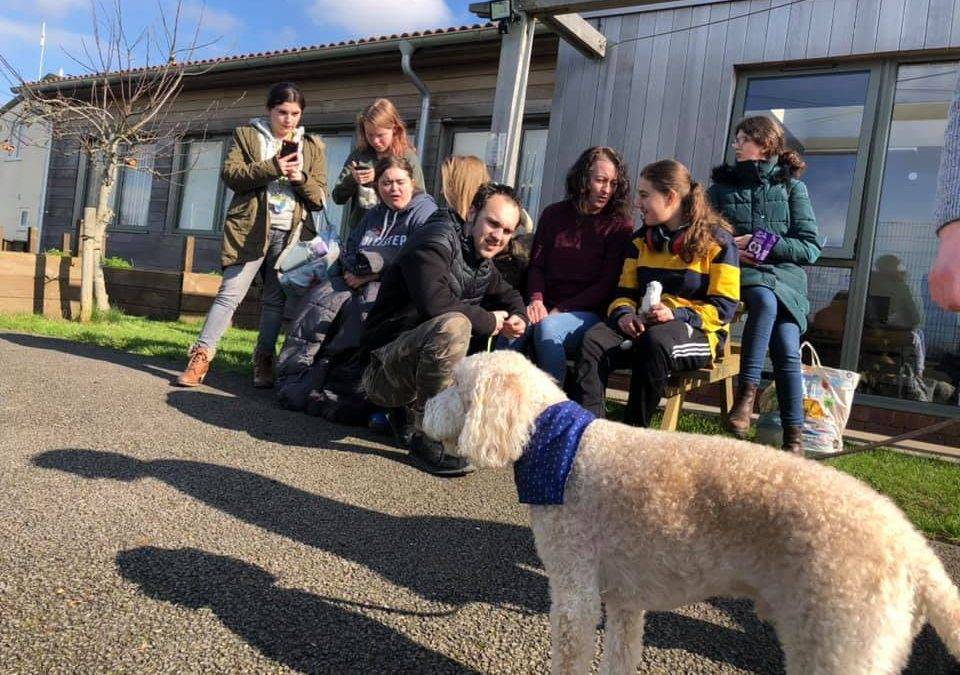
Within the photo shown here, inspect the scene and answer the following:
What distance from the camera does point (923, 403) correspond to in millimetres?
5355

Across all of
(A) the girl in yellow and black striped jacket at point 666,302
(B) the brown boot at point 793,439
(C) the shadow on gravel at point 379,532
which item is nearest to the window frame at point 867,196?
(B) the brown boot at point 793,439

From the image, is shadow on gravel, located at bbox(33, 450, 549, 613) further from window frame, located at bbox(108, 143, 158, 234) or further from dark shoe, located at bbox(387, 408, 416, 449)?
window frame, located at bbox(108, 143, 158, 234)

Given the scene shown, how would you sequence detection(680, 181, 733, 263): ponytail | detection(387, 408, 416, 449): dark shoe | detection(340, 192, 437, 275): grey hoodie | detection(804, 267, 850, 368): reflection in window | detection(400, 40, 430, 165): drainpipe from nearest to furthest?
detection(680, 181, 733, 263): ponytail
detection(387, 408, 416, 449): dark shoe
detection(340, 192, 437, 275): grey hoodie
detection(804, 267, 850, 368): reflection in window
detection(400, 40, 430, 165): drainpipe

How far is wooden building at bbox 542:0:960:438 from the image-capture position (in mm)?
5457

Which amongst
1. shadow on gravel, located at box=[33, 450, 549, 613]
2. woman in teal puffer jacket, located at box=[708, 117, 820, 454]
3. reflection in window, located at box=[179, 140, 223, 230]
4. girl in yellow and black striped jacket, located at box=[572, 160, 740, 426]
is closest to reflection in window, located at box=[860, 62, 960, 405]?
woman in teal puffer jacket, located at box=[708, 117, 820, 454]

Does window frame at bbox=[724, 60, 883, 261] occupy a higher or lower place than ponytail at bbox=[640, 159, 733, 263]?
higher

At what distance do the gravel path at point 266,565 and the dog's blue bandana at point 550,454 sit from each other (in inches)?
19.9

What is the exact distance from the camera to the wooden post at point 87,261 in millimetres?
7793

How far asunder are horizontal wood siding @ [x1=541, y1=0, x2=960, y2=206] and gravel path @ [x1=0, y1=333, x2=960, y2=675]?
A: 14.1 ft

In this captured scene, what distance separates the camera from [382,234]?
444cm

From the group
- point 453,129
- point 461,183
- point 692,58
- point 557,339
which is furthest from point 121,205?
point 557,339

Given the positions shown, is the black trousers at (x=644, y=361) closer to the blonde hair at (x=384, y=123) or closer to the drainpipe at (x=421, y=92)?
the blonde hair at (x=384, y=123)

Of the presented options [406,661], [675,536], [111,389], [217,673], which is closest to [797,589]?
[675,536]

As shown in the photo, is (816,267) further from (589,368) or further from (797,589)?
(797,589)
